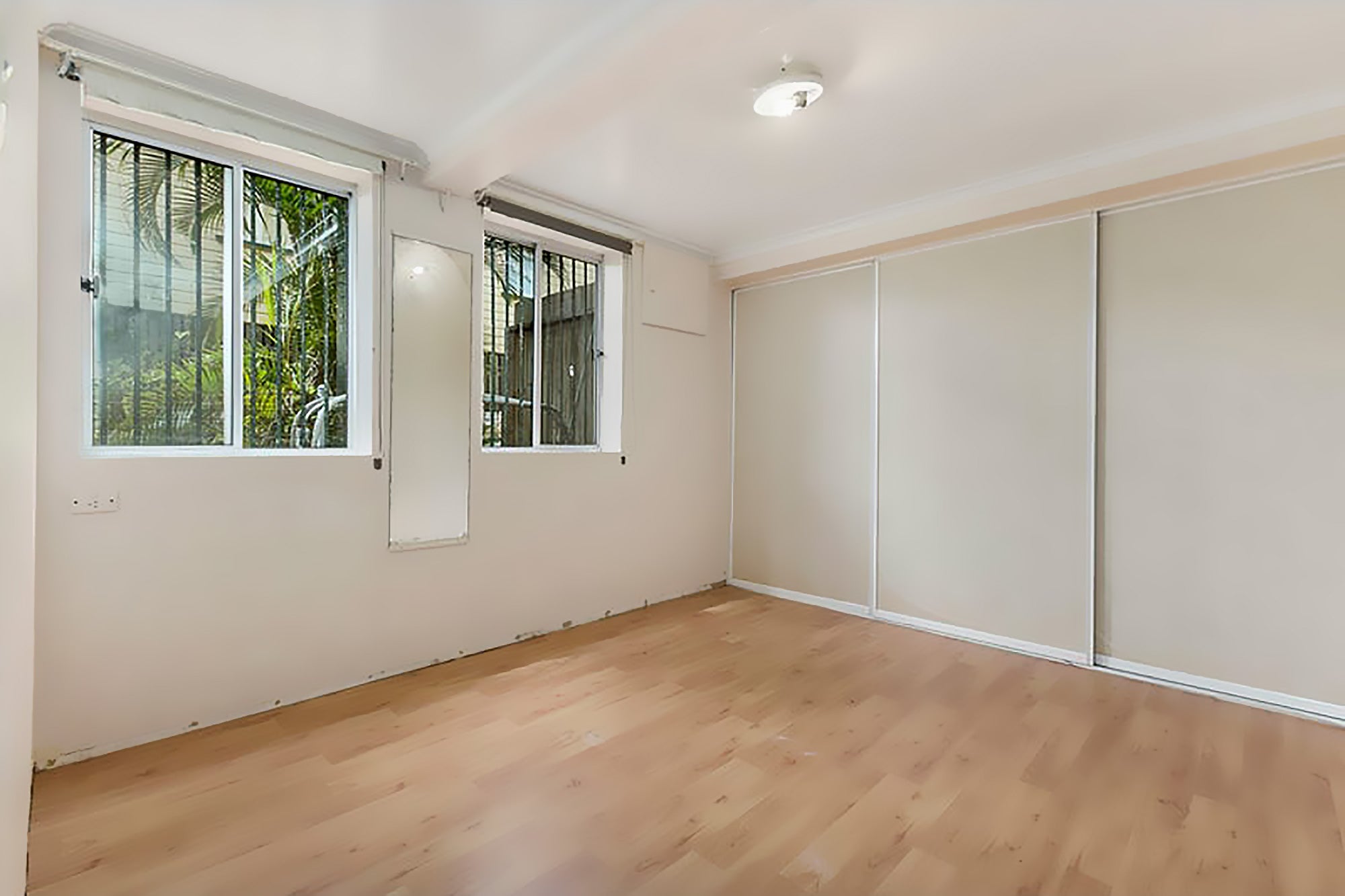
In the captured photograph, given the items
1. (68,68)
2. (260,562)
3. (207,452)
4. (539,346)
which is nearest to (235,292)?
(207,452)

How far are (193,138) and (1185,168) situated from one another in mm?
4618

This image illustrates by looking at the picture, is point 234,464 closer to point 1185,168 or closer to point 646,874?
point 646,874

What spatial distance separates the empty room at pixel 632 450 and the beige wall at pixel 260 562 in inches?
0.7

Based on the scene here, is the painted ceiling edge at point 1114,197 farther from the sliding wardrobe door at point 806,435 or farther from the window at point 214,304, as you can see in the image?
the window at point 214,304

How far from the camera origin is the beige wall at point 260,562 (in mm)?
2359

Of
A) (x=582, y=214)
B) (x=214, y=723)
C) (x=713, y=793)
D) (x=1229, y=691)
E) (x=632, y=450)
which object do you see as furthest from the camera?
(x=632, y=450)

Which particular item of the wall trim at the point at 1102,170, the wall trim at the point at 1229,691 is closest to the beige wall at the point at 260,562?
the wall trim at the point at 1102,170

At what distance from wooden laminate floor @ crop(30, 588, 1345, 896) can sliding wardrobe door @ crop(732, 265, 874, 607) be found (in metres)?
1.45

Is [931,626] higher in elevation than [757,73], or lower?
lower

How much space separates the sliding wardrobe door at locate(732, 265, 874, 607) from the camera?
15.1ft

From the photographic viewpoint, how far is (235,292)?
290 centimetres

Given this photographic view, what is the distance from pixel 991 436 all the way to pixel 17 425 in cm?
436

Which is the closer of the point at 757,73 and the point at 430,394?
the point at 757,73

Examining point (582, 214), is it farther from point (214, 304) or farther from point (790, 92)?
point (214, 304)
